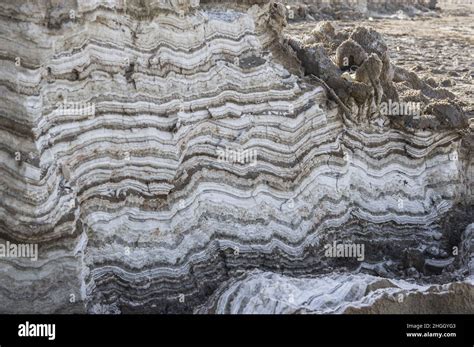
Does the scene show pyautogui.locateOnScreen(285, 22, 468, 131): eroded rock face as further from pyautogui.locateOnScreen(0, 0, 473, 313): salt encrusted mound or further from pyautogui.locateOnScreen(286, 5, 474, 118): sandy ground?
pyautogui.locateOnScreen(286, 5, 474, 118): sandy ground

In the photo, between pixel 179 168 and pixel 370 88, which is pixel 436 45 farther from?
pixel 179 168

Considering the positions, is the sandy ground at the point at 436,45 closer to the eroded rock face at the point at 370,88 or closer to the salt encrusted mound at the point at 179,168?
the eroded rock face at the point at 370,88

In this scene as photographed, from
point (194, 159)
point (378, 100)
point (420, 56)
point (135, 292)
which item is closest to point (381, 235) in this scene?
point (378, 100)

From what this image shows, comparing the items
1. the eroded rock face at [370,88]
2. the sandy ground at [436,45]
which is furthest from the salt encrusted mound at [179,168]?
the sandy ground at [436,45]

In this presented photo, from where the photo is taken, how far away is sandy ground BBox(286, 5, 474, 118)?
595 inches

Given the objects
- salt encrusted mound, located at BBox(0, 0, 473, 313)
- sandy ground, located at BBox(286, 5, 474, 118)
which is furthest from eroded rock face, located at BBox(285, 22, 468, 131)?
sandy ground, located at BBox(286, 5, 474, 118)

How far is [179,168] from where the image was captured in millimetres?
7250

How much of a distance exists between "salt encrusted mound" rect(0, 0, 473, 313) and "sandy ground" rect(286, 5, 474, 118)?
4427 millimetres

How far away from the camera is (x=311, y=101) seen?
8281 mm

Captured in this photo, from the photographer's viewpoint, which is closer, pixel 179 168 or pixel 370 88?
pixel 179 168

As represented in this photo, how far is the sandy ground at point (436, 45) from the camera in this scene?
595 inches

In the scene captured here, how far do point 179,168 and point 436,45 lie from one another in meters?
14.6

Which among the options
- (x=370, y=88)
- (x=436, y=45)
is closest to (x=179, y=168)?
(x=370, y=88)
